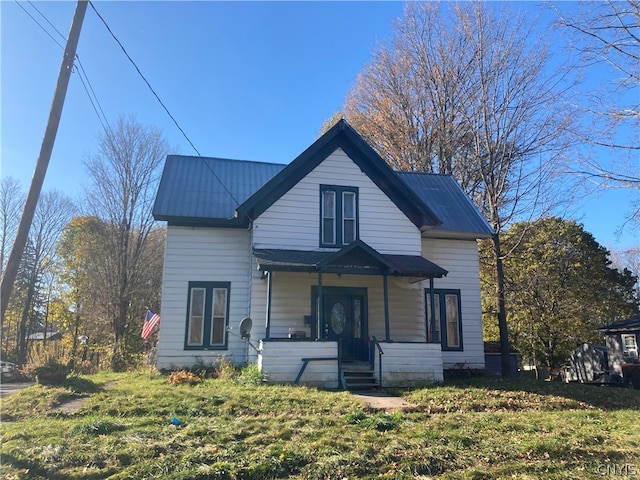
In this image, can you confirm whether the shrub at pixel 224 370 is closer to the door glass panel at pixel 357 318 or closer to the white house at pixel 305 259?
the white house at pixel 305 259

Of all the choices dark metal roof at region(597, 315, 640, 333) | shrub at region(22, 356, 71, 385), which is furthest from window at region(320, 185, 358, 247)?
dark metal roof at region(597, 315, 640, 333)

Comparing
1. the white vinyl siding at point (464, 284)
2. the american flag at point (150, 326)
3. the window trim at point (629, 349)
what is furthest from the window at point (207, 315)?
the window trim at point (629, 349)

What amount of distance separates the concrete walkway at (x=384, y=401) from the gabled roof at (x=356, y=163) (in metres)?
6.18

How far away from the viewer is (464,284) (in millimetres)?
16703

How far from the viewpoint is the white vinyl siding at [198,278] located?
1421cm

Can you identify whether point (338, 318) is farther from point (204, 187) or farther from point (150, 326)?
point (150, 326)

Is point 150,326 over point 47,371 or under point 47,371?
over

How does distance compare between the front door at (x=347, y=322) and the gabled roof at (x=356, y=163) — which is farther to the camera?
the front door at (x=347, y=322)

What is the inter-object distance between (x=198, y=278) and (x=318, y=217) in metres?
4.25

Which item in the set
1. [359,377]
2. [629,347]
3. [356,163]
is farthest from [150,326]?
[629,347]

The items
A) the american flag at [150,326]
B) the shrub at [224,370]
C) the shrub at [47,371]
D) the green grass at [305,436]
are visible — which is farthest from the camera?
the american flag at [150,326]

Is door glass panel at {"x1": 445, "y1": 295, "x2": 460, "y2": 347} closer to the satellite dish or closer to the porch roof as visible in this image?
the porch roof

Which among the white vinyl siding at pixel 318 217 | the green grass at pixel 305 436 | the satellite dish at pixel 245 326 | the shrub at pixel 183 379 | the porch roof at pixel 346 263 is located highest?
the white vinyl siding at pixel 318 217

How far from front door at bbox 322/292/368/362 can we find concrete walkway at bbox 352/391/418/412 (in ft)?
9.89
